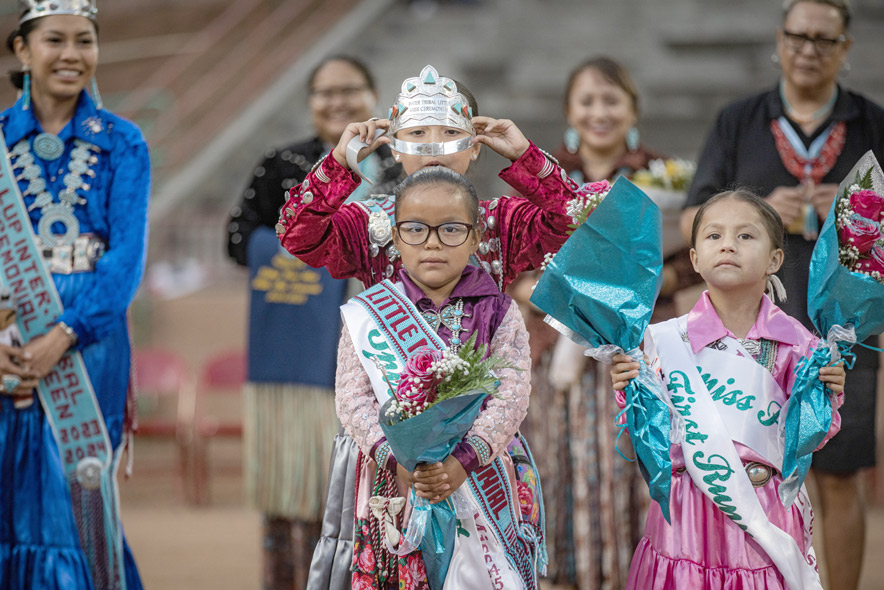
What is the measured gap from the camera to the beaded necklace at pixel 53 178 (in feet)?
9.12

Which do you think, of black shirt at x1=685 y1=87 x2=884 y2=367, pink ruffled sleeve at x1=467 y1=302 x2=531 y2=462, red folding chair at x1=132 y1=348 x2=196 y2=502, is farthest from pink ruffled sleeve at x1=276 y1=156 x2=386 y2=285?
red folding chair at x1=132 y1=348 x2=196 y2=502

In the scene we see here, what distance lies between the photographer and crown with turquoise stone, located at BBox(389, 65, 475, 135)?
7.55ft

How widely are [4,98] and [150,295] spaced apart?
8.95 ft

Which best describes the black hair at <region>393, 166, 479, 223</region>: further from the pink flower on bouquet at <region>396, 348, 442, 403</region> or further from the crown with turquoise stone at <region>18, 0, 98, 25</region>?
the crown with turquoise stone at <region>18, 0, 98, 25</region>

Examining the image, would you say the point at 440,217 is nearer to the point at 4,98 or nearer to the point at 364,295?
the point at 364,295

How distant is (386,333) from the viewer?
219 centimetres

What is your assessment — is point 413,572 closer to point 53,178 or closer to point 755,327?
point 755,327

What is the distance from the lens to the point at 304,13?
30.7ft

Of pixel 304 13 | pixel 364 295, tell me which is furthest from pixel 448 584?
pixel 304 13

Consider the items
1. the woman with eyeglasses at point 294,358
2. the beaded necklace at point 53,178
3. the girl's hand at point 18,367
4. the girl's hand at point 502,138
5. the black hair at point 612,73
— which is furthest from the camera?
the black hair at point 612,73

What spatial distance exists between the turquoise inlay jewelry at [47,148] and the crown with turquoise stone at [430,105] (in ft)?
3.15

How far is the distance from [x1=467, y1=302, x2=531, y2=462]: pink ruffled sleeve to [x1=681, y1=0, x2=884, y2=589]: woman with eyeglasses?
0.98 m

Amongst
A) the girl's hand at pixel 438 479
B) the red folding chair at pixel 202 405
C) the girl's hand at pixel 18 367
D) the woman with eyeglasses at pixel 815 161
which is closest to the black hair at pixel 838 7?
the woman with eyeglasses at pixel 815 161

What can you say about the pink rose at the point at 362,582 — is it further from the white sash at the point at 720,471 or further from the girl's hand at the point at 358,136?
the girl's hand at the point at 358,136
